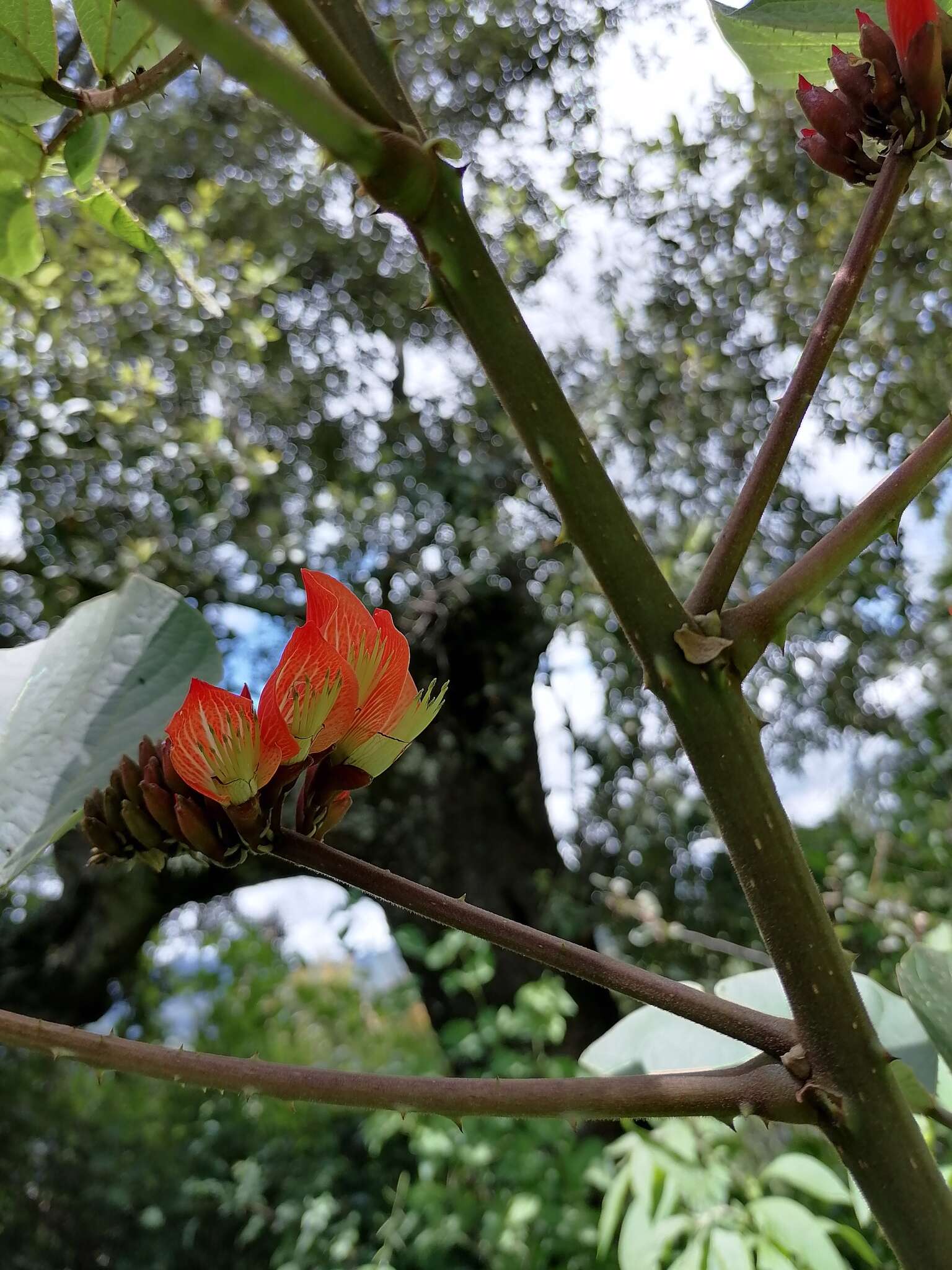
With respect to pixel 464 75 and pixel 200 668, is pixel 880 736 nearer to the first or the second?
pixel 464 75

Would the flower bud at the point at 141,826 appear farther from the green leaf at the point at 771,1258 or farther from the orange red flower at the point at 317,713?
the green leaf at the point at 771,1258

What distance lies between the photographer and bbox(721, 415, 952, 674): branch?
0.81 feet

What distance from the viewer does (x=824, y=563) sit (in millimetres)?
249

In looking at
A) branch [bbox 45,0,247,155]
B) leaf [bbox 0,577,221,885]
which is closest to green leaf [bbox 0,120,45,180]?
branch [bbox 45,0,247,155]

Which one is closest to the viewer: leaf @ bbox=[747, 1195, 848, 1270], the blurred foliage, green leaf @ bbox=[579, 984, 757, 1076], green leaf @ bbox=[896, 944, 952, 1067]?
green leaf @ bbox=[896, 944, 952, 1067]

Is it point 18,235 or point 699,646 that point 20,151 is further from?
point 699,646

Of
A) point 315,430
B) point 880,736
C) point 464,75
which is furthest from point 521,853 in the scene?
point 464,75

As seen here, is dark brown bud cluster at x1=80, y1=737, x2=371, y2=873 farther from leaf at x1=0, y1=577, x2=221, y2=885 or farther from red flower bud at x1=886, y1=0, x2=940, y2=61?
red flower bud at x1=886, y1=0, x2=940, y2=61

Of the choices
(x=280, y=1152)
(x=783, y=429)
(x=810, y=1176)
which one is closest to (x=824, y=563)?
(x=783, y=429)

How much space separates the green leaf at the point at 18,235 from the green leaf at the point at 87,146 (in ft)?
0.21

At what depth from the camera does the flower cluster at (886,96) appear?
0.27 meters

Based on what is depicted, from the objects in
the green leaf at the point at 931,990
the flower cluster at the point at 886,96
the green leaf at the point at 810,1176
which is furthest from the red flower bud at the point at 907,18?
the green leaf at the point at 810,1176

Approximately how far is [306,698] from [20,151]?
0.24 m

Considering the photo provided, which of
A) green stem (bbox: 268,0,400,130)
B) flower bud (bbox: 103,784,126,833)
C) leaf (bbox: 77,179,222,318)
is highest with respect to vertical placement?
leaf (bbox: 77,179,222,318)
